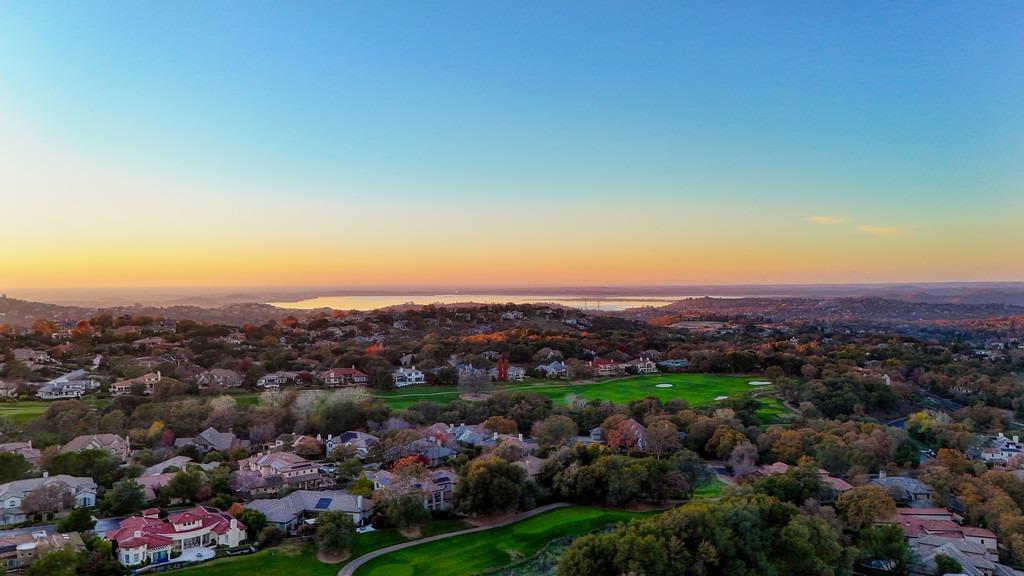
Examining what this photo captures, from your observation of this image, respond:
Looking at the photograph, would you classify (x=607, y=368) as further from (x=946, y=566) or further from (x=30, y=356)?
(x=30, y=356)

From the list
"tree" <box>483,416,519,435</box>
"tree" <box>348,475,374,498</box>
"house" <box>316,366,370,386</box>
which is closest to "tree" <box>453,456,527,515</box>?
"tree" <box>348,475,374,498</box>

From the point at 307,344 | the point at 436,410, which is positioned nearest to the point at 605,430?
the point at 436,410

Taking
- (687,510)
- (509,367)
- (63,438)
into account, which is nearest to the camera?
(687,510)

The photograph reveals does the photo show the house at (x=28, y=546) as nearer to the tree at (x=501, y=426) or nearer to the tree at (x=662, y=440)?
the tree at (x=501, y=426)

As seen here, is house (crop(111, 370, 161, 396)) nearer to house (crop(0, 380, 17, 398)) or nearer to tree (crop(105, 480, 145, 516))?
house (crop(0, 380, 17, 398))

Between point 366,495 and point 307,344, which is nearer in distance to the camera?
point 366,495

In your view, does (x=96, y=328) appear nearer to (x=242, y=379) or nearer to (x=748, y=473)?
(x=242, y=379)
